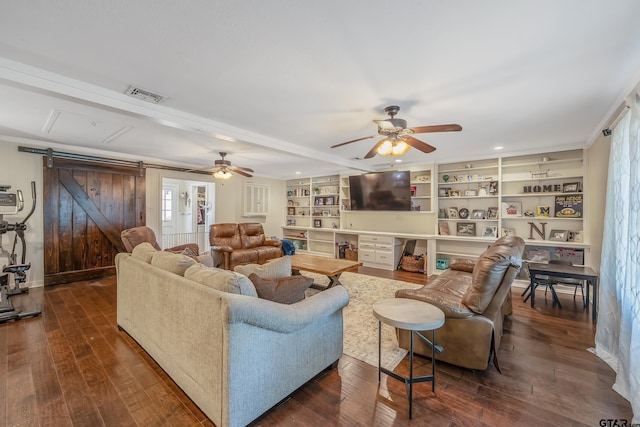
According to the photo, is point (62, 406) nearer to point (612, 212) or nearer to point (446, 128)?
point (446, 128)

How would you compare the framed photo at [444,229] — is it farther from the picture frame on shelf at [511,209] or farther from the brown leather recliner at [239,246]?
the brown leather recliner at [239,246]

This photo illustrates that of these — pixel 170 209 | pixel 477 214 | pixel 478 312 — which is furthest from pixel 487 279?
pixel 170 209

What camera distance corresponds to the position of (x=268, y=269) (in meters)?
2.27

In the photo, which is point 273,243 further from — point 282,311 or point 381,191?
point 282,311

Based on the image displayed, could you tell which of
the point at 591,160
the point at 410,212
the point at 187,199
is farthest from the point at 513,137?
the point at 187,199

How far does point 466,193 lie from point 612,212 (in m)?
2.89

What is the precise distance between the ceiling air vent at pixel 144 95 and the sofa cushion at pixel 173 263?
4.96ft

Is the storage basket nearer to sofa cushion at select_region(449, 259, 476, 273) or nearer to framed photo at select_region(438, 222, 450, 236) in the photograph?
framed photo at select_region(438, 222, 450, 236)

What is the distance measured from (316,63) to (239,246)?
4592 millimetres

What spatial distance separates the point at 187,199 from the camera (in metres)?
8.03

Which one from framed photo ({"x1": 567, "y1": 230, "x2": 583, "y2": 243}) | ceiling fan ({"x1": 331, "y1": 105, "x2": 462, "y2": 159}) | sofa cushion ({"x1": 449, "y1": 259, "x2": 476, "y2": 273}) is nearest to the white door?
A: ceiling fan ({"x1": 331, "y1": 105, "x2": 462, "y2": 159})

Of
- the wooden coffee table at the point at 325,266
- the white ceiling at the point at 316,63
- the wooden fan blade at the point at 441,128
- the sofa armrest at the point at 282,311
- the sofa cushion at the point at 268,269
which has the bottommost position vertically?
the wooden coffee table at the point at 325,266

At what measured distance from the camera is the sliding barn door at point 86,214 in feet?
15.1

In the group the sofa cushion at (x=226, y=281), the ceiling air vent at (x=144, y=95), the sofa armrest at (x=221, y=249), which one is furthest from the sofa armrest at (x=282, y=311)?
the sofa armrest at (x=221, y=249)
